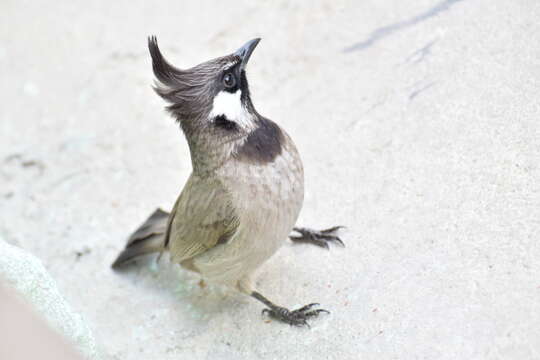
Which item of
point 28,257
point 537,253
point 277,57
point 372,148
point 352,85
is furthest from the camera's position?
point 277,57

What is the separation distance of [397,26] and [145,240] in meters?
2.34

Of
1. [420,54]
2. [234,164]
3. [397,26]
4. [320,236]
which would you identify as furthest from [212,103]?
[397,26]

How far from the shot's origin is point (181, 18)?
6.30 m

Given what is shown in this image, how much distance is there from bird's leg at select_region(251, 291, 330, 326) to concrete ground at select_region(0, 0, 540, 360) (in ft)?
0.15

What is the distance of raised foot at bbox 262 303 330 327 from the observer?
3.66m

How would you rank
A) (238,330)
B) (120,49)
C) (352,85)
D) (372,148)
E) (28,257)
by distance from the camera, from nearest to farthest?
(28,257)
(238,330)
(372,148)
(352,85)
(120,49)

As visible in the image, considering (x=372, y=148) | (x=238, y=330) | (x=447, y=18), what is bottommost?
(x=238, y=330)

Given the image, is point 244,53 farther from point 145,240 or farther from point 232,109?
point 145,240

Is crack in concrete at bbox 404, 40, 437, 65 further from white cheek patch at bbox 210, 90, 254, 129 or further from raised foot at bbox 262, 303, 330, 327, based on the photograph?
raised foot at bbox 262, 303, 330, 327

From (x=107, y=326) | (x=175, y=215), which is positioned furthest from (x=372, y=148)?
(x=107, y=326)

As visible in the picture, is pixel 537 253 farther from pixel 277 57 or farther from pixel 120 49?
pixel 120 49

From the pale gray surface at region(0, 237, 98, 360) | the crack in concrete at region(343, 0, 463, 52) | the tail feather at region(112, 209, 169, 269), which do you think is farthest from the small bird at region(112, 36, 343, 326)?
the crack in concrete at region(343, 0, 463, 52)

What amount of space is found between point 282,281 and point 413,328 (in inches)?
40.2

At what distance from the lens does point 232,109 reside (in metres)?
3.51
